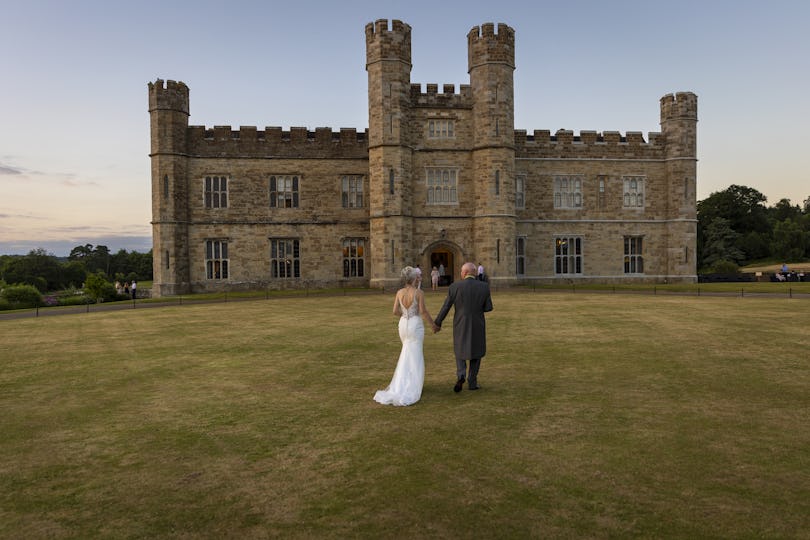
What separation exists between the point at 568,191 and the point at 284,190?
16.8m

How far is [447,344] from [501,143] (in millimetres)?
19292

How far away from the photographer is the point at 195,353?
34.6 feet

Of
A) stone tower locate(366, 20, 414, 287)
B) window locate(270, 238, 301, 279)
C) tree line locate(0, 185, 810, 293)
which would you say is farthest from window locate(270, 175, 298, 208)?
tree line locate(0, 185, 810, 293)

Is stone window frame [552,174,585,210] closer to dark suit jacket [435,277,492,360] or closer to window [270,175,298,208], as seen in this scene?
window [270,175,298,208]

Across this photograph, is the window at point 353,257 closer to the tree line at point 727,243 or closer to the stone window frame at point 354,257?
the stone window frame at point 354,257

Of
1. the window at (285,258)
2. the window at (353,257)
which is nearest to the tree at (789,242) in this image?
the window at (353,257)

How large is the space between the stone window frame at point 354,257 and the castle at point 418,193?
0.20 ft

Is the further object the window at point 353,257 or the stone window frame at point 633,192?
the stone window frame at point 633,192

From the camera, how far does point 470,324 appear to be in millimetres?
7320

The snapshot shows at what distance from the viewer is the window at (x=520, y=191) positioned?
3145 centimetres

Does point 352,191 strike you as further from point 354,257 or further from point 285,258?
point 285,258

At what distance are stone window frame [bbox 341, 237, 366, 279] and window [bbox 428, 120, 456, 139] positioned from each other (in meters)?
7.17

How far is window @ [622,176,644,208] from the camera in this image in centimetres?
3228

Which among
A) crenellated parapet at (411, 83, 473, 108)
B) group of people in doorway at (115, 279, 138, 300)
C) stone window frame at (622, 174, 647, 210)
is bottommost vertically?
group of people in doorway at (115, 279, 138, 300)
